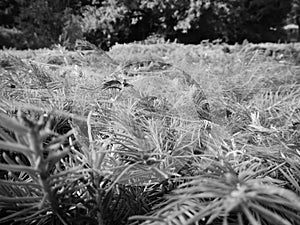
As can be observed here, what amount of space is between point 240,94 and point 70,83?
1.24ft

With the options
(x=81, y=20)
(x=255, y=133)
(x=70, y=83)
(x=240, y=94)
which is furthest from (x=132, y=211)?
(x=81, y=20)

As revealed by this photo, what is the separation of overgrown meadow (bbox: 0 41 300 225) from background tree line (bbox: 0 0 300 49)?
7.99 meters

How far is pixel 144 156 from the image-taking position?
0.46 meters

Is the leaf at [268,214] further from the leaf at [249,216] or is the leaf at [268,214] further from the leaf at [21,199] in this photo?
the leaf at [21,199]

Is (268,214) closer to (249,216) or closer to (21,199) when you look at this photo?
(249,216)

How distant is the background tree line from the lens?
9.16 meters

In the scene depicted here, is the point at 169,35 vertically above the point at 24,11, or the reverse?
the point at 24,11

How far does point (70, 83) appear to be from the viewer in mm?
794

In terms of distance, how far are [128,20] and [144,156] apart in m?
9.90

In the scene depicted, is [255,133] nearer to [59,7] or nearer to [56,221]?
[56,221]

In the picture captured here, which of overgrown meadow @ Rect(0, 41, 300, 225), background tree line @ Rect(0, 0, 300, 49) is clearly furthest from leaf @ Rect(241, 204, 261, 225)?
background tree line @ Rect(0, 0, 300, 49)

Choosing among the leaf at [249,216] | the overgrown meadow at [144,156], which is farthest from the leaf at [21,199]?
the leaf at [249,216]

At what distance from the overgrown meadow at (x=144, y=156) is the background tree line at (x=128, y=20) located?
315 inches

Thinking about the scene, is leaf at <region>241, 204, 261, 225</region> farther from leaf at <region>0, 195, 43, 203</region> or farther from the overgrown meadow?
leaf at <region>0, 195, 43, 203</region>
